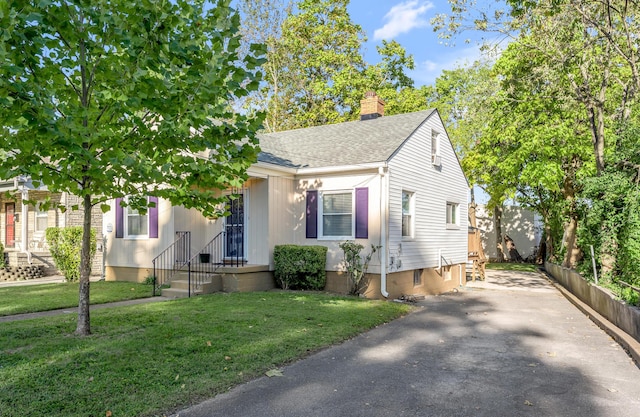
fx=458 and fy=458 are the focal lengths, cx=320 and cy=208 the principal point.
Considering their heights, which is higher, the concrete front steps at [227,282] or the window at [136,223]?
the window at [136,223]

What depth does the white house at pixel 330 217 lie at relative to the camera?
39.6ft

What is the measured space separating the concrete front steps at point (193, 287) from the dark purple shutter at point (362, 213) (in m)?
3.89

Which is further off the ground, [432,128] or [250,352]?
[432,128]

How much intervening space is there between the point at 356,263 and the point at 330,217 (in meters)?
1.65

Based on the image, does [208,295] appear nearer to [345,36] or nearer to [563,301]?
[563,301]

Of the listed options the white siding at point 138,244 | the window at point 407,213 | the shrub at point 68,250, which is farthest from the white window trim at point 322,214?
the shrub at point 68,250

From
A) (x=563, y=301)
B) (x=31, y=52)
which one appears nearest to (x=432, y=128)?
(x=563, y=301)

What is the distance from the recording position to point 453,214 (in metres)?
17.1

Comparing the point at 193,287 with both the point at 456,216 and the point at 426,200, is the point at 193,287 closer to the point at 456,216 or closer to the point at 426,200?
the point at 426,200

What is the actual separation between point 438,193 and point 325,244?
16.1 ft

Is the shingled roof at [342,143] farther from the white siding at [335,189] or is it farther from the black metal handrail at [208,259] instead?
the black metal handrail at [208,259]

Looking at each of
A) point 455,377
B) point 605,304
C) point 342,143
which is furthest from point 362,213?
point 455,377

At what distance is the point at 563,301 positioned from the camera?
1309cm

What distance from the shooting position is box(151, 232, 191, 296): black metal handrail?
13.0 metres
